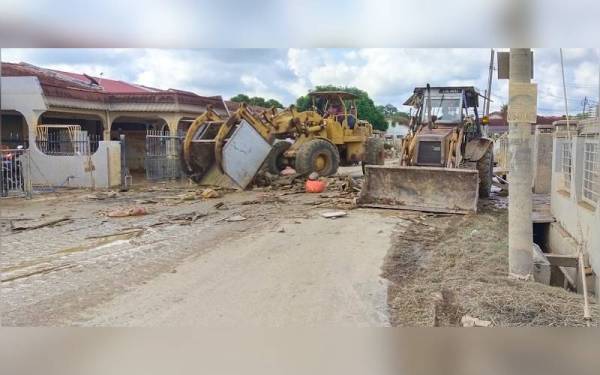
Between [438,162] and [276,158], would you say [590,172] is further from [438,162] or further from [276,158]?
[276,158]

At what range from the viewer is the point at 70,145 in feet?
56.5

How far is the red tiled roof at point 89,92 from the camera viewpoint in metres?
18.7

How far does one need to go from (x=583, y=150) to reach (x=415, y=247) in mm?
2856

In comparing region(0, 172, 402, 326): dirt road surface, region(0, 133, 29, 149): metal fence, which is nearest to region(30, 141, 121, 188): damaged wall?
region(0, 133, 29, 149): metal fence

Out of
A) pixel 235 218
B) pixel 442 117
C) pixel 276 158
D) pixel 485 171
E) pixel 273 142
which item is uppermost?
pixel 442 117

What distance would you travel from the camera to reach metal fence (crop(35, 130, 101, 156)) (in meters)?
16.5

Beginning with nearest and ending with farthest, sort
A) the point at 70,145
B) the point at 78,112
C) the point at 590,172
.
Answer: the point at 590,172, the point at 70,145, the point at 78,112

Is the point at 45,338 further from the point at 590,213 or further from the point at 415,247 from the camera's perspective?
the point at 590,213

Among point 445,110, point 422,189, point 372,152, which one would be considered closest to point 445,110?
point 445,110

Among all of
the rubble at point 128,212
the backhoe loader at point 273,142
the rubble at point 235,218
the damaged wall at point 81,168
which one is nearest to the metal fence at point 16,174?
the damaged wall at point 81,168

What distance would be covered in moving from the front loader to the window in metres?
1.44

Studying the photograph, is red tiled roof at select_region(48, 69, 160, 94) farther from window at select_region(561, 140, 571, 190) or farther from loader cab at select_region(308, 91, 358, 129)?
window at select_region(561, 140, 571, 190)

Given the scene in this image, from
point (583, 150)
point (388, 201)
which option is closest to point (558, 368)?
point (583, 150)

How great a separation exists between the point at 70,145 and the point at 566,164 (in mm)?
14443
